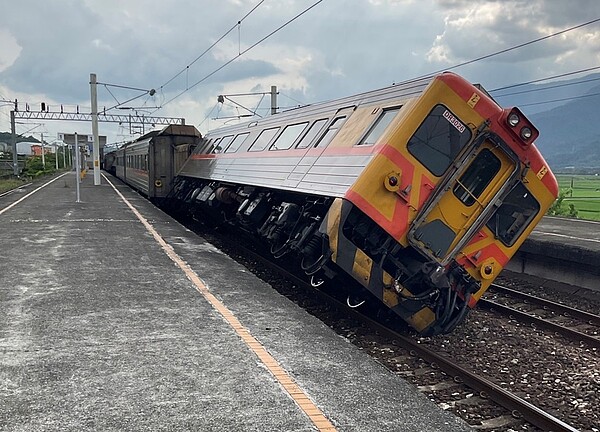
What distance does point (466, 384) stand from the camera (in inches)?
217

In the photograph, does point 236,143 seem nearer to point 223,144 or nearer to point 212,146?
point 223,144

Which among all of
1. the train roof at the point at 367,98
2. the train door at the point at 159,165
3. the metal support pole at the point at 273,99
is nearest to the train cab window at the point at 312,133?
the train roof at the point at 367,98

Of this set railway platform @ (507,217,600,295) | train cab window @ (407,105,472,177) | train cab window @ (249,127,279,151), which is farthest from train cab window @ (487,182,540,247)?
train cab window @ (249,127,279,151)

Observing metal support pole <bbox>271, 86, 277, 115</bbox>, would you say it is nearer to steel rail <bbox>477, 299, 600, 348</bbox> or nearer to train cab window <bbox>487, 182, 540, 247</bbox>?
steel rail <bbox>477, 299, 600, 348</bbox>

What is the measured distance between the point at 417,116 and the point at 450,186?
900 mm

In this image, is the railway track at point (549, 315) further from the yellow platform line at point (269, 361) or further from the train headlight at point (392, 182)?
the yellow platform line at point (269, 361)

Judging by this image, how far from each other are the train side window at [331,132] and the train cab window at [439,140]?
1944 millimetres

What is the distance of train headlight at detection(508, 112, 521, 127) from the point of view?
662cm

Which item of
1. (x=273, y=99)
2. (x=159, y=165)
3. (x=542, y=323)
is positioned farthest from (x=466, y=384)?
(x=273, y=99)

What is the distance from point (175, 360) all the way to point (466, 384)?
2759 mm

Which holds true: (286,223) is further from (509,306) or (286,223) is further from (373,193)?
(509,306)

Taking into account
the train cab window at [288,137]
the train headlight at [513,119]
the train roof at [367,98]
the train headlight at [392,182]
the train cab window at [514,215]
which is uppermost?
the train roof at [367,98]

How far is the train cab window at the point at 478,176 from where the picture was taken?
6.79 metres

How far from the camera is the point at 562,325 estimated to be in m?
8.56
